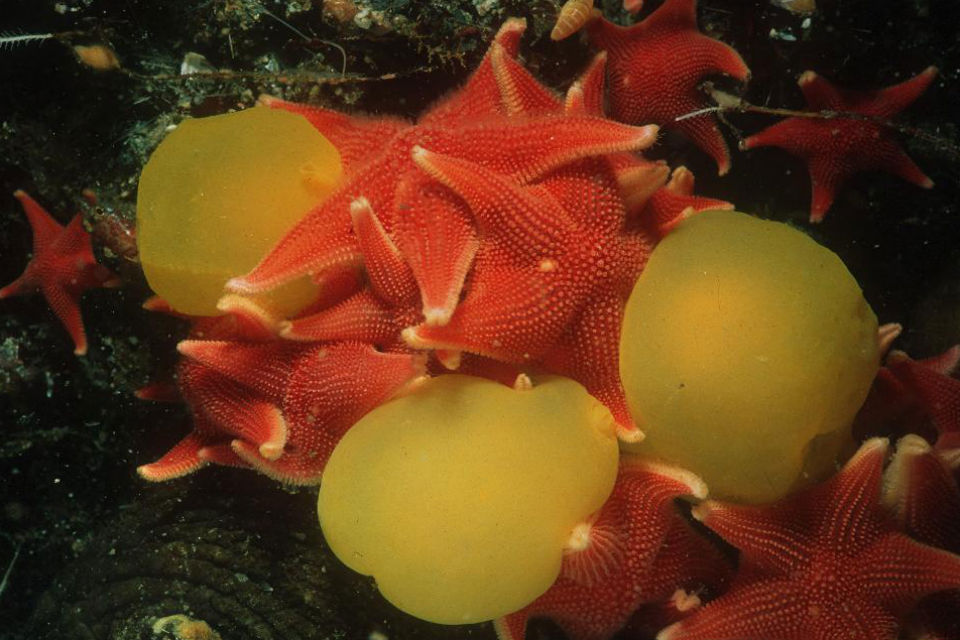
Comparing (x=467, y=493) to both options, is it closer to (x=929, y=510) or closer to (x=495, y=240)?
(x=495, y=240)

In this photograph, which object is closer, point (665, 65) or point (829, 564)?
point (829, 564)

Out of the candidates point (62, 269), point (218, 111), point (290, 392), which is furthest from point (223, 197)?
point (62, 269)

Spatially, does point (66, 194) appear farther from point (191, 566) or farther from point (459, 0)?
point (459, 0)

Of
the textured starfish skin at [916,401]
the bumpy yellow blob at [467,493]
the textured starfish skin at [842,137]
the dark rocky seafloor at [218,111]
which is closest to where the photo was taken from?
the bumpy yellow blob at [467,493]

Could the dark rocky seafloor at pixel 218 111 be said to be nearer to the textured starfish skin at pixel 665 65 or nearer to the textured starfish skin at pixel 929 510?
the textured starfish skin at pixel 665 65

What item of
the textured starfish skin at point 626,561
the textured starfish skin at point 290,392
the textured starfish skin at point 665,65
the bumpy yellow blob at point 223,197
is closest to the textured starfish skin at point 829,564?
the textured starfish skin at point 626,561

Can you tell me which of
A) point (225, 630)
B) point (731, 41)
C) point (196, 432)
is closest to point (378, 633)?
point (225, 630)

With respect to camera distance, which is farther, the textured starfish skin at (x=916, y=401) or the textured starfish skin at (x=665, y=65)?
the textured starfish skin at (x=665, y=65)
